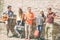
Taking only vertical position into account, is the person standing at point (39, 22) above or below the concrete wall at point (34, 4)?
below

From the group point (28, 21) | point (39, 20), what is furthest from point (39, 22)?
point (28, 21)

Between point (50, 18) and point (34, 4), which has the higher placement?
point (34, 4)

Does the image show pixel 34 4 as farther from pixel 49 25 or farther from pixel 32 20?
pixel 49 25

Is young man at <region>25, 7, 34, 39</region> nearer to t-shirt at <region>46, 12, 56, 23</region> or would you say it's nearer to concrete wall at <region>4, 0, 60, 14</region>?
concrete wall at <region>4, 0, 60, 14</region>

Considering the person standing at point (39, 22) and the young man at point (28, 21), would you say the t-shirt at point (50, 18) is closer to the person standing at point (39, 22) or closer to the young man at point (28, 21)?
the person standing at point (39, 22)

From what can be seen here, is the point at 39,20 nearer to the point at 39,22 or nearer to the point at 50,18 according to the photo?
the point at 39,22

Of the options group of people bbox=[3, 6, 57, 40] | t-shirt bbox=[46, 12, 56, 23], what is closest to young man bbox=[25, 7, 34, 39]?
group of people bbox=[3, 6, 57, 40]

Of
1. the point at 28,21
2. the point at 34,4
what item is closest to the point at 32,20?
the point at 28,21

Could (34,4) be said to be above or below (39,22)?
above

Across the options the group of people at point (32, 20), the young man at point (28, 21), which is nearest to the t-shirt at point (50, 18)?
the group of people at point (32, 20)

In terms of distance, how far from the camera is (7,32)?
2.36 meters

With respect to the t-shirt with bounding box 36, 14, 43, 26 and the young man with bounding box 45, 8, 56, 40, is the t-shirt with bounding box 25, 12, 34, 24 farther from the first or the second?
the young man with bounding box 45, 8, 56, 40

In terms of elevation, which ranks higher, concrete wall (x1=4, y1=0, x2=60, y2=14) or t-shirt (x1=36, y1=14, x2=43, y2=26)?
concrete wall (x1=4, y1=0, x2=60, y2=14)

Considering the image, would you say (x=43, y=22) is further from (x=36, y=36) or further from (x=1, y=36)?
(x=1, y=36)
